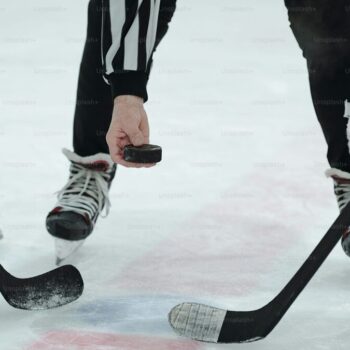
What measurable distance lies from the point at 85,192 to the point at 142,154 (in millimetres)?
446

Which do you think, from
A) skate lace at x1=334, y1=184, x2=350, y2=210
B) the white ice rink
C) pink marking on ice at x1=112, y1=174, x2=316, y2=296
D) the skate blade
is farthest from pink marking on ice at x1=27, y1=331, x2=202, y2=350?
skate lace at x1=334, y1=184, x2=350, y2=210

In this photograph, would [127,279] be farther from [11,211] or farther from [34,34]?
[34,34]

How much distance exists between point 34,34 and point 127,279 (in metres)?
2.03

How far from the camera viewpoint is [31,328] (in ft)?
3.67

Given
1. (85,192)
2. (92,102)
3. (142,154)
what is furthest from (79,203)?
(142,154)

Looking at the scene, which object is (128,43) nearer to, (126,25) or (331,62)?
(126,25)

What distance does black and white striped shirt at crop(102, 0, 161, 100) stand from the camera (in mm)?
1178

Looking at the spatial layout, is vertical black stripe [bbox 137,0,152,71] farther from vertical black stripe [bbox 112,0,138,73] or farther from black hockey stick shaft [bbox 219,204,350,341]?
black hockey stick shaft [bbox 219,204,350,341]

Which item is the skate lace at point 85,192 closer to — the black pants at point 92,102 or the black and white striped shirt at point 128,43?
the black pants at point 92,102

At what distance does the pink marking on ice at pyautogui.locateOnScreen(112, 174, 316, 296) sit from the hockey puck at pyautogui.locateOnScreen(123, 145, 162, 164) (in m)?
0.27

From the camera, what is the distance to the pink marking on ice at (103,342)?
1062mm

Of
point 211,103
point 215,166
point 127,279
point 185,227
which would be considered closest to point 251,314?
point 127,279

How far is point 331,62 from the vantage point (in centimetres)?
140

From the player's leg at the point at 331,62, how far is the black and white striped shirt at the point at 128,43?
0.31m
